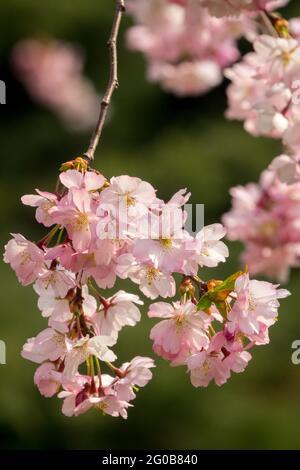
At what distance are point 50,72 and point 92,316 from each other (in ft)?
20.6

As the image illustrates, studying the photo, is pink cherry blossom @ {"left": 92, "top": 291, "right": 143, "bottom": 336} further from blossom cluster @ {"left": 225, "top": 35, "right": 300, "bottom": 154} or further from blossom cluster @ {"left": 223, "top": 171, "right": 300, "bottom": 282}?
blossom cluster @ {"left": 223, "top": 171, "right": 300, "bottom": 282}

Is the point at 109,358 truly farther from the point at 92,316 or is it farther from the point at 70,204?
the point at 70,204

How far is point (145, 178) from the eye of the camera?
307 inches

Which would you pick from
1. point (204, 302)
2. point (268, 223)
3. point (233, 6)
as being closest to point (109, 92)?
point (204, 302)

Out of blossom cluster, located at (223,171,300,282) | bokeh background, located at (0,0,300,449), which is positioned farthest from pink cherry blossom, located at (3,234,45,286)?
bokeh background, located at (0,0,300,449)

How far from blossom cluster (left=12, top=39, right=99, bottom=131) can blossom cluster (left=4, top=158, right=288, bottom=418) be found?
20.3 feet

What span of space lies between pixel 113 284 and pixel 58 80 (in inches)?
258

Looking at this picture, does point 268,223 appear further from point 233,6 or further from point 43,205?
point 43,205

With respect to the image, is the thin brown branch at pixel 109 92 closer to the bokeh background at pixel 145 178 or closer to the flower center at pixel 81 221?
the flower center at pixel 81 221

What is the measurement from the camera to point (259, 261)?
236 centimetres

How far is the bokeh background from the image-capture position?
236 inches

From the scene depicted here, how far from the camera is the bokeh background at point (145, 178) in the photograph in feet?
19.6

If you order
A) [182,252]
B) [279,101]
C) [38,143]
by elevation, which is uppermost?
[38,143]
